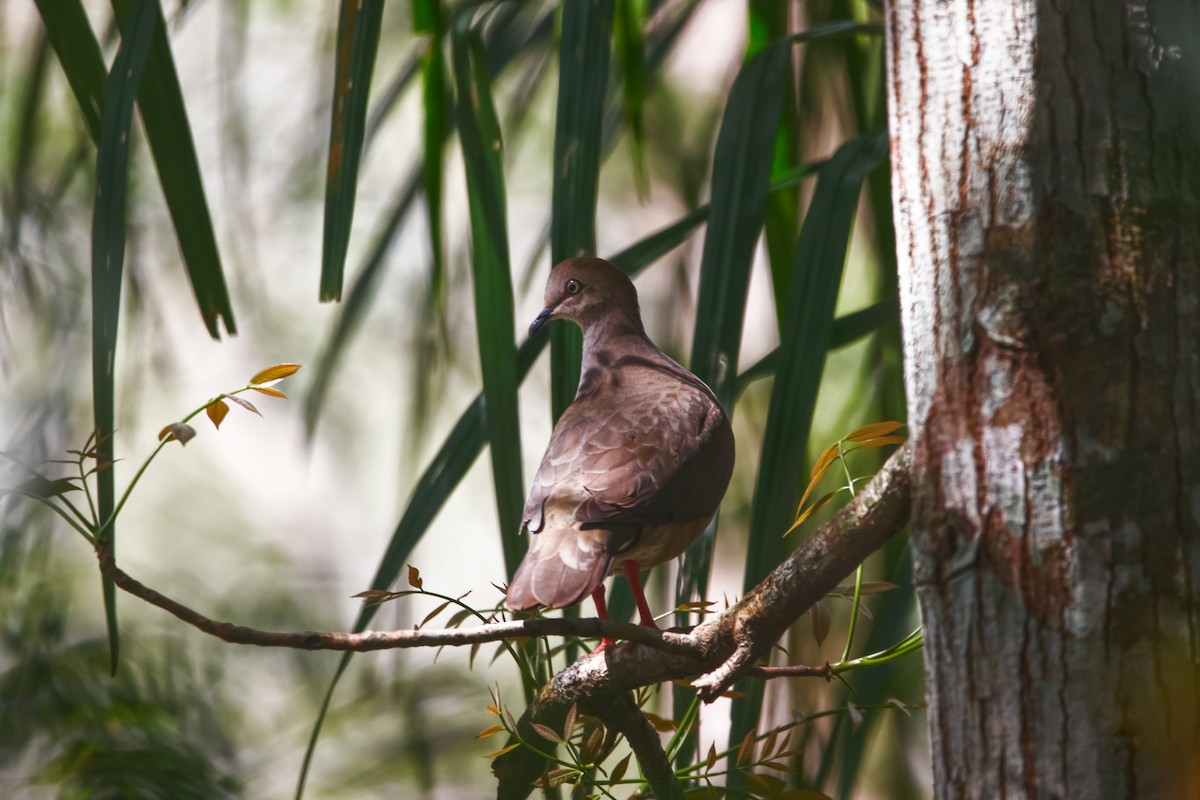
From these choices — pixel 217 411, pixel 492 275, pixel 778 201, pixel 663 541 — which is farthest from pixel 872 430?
pixel 778 201

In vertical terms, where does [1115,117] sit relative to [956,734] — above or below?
above

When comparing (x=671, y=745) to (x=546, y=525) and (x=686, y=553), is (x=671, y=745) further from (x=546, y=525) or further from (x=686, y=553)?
(x=686, y=553)

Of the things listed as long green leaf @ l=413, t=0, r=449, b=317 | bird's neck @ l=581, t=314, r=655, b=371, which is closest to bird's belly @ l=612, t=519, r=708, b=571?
bird's neck @ l=581, t=314, r=655, b=371

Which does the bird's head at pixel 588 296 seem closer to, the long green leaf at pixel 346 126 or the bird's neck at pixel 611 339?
the bird's neck at pixel 611 339

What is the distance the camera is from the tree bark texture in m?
1.27

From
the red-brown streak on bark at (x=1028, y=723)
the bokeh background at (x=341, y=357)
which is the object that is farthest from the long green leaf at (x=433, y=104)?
the red-brown streak on bark at (x=1028, y=723)

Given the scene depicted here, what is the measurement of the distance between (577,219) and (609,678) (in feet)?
2.97

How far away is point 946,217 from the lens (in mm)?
1438

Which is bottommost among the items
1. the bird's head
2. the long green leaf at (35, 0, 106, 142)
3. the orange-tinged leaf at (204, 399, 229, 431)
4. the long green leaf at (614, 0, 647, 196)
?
the orange-tinged leaf at (204, 399, 229, 431)

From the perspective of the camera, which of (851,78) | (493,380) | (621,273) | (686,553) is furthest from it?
(851,78)

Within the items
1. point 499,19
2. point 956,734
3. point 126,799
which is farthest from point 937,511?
point 499,19

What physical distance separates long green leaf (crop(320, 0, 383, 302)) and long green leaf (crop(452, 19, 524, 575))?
0.85 ft

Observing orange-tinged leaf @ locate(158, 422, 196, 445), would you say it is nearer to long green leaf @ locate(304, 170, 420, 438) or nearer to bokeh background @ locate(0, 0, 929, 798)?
bokeh background @ locate(0, 0, 929, 798)

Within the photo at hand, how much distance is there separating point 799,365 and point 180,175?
1105 millimetres
